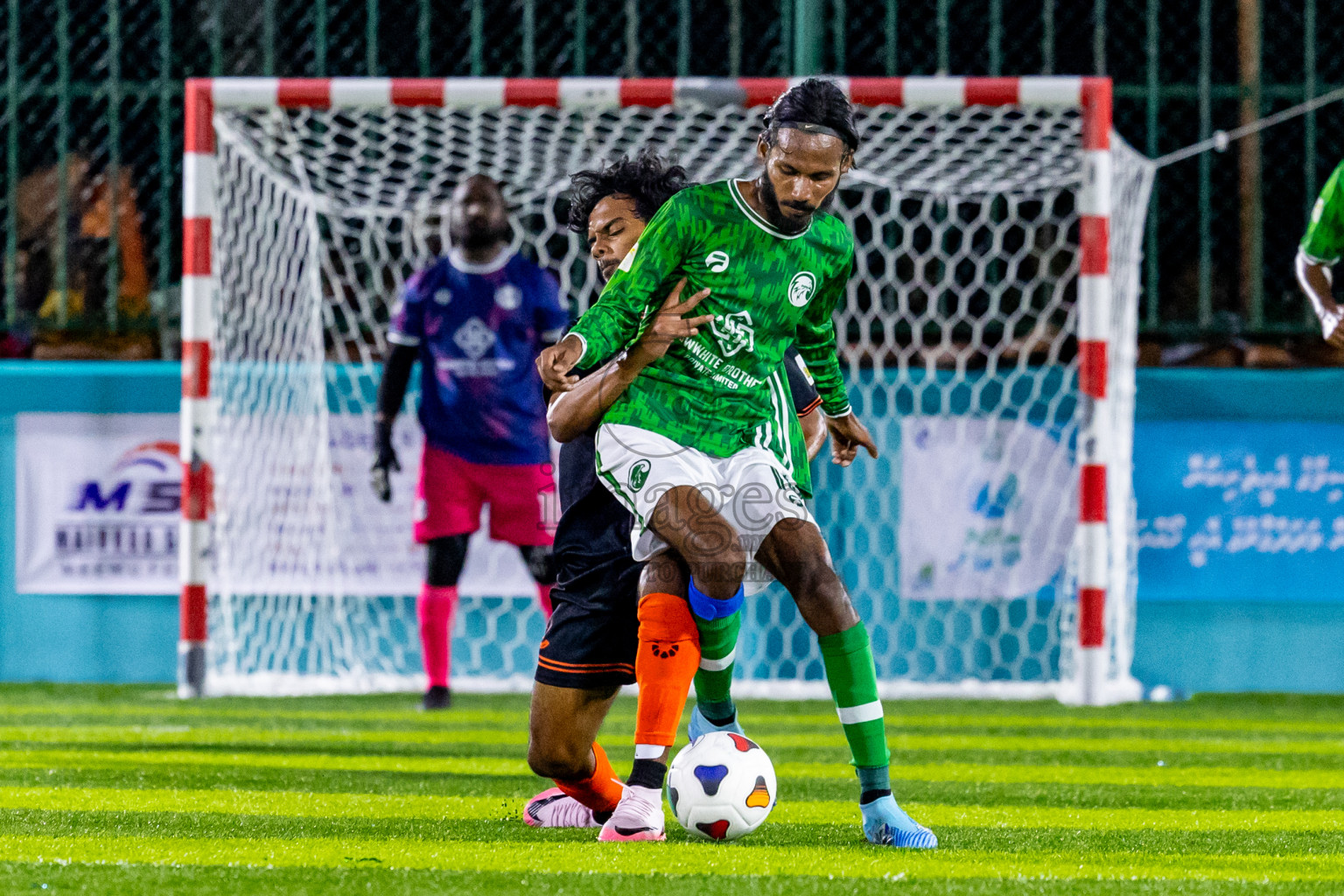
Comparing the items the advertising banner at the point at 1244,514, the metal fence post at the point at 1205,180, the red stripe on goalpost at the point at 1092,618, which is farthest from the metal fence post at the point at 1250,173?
the red stripe on goalpost at the point at 1092,618

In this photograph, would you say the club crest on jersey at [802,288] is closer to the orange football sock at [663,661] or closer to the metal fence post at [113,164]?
the orange football sock at [663,661]

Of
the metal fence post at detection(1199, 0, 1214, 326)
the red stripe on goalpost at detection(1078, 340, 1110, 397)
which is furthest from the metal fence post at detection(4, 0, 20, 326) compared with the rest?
the metal fence post at detection(1199, 0, 1214, 326)

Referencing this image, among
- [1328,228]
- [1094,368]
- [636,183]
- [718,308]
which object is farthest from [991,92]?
[718,308]

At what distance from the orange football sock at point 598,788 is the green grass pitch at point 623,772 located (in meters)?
0.10

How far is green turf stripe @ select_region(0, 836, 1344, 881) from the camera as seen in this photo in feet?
9.59

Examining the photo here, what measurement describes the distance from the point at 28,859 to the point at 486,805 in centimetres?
117

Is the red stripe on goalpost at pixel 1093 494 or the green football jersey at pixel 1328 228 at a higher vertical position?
the green football jersey at pixel 1328 228

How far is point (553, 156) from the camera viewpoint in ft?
25.9

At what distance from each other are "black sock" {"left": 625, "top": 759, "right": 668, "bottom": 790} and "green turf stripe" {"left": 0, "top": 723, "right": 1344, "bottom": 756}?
2.04 metres

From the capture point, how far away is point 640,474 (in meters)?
3.35

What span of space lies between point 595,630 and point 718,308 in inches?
27.7

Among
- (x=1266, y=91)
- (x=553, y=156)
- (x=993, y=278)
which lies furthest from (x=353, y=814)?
(x=1266, y=91)

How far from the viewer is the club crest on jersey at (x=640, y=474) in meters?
3.34

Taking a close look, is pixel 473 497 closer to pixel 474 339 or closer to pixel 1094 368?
pixel 474 339
